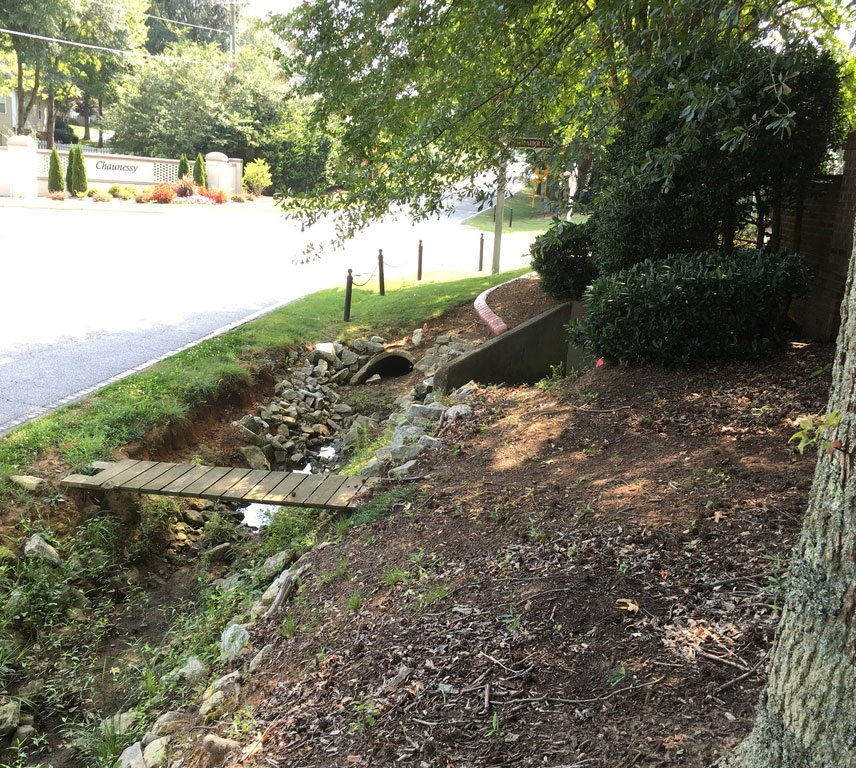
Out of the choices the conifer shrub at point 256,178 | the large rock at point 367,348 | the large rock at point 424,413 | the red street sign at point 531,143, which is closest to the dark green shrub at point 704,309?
the red street sign at point 531,143

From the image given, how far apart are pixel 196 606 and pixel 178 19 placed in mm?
67671

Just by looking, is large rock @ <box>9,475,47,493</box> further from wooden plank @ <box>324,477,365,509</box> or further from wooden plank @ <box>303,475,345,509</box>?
wooden plank @ <box>324,477,365,509</box>

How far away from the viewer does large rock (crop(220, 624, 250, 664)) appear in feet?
15.6

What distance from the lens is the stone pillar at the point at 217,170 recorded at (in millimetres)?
39656

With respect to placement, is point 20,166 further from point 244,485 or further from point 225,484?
point 244,485

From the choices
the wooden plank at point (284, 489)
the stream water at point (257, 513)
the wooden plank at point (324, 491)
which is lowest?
the stream water at point (257, 513)

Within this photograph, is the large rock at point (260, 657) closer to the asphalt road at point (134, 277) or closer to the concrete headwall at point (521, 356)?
the asphalt road at point (134, 277)

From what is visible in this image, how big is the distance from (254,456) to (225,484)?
2186mm

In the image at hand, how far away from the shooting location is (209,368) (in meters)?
9.66

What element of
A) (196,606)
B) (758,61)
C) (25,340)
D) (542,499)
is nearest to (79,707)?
(196,606)

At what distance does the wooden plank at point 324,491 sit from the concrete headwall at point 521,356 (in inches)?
107

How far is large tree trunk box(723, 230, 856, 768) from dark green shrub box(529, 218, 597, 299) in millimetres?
8367

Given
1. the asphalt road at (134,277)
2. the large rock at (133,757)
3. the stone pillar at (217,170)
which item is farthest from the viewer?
the stone pillar at (217,170)

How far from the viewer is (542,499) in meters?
4.86
